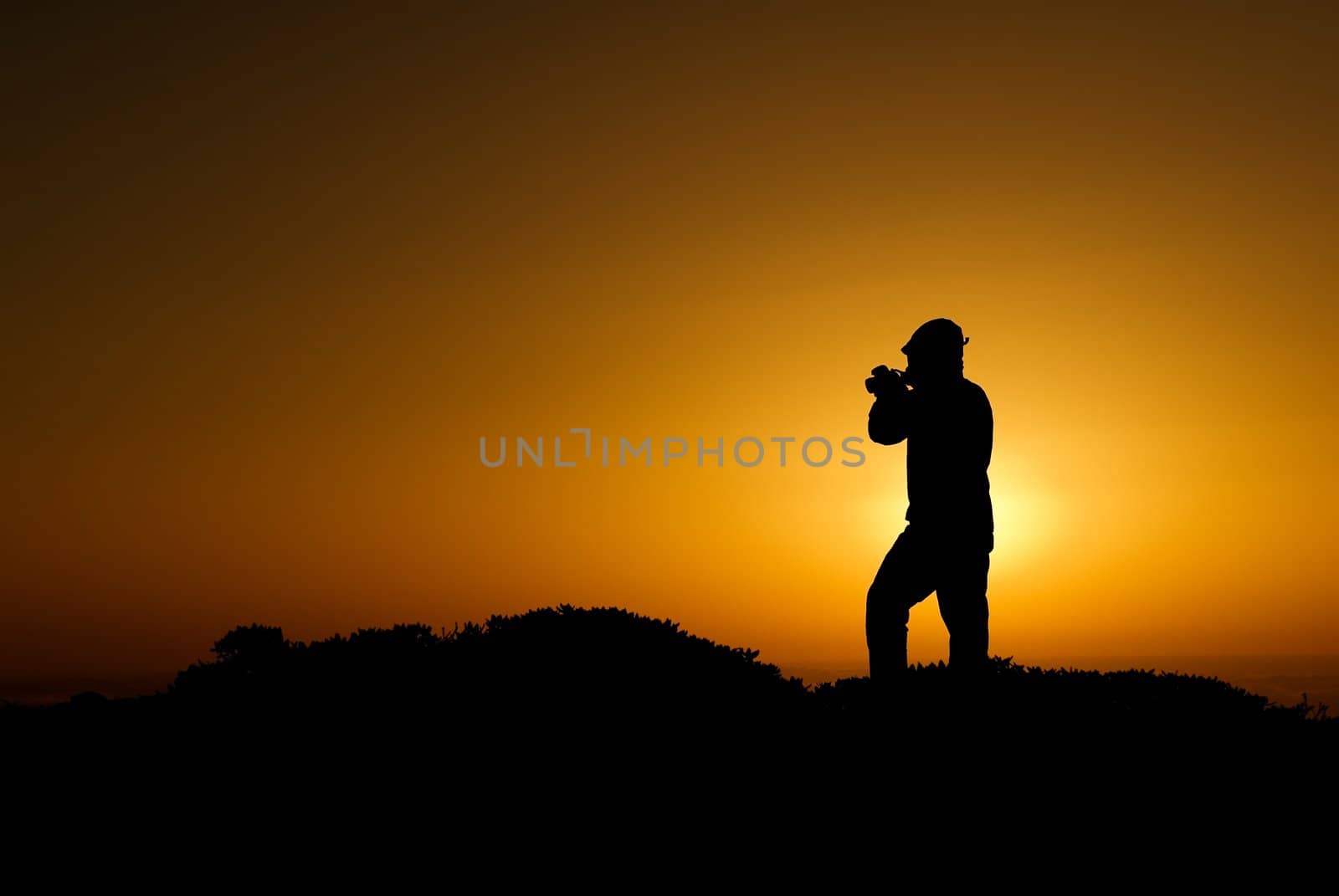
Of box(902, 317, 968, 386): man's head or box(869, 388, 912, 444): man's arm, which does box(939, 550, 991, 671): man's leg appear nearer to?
box(869, 388, 912, 444): man's arm

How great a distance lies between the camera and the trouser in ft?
42.4

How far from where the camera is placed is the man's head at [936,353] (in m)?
13.4

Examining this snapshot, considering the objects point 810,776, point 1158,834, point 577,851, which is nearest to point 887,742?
point 810,776

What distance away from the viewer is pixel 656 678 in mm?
15109

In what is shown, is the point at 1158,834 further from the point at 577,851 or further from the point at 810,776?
the point at 577,851

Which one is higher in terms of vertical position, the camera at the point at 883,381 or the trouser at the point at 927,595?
the camera at the point at 883,381

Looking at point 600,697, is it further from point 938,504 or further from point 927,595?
point 938,504


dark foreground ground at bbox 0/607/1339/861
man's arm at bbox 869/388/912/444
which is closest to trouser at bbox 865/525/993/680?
dark foreground ground at bbox 0/607/1339/861

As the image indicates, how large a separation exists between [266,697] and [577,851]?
572 centimetres

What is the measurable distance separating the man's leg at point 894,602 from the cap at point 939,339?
6.67 ft

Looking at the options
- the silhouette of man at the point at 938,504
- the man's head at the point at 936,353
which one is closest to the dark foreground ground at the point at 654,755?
the silhouette of man at the point at 938,504

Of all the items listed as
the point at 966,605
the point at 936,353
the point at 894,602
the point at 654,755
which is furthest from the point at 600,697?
the point at 936,353

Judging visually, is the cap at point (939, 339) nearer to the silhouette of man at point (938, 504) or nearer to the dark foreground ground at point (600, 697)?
the silhouette of man at point (938, 504)

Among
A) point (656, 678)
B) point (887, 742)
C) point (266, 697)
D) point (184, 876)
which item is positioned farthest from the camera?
point (656, 678)
